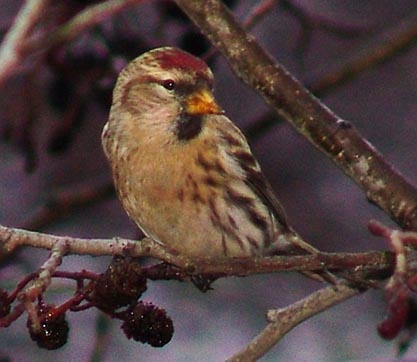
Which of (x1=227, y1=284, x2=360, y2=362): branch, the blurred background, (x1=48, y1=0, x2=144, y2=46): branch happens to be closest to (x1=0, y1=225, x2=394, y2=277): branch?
(x1=227, y1=284, x2=360, y2=362): branch

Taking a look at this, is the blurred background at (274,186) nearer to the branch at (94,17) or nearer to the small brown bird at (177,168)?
the small brown bird at (177,168)

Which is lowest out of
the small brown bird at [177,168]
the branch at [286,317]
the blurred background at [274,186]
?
the blurred background at [274,186]

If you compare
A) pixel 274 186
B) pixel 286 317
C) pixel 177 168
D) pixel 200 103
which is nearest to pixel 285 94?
pixel 200 103

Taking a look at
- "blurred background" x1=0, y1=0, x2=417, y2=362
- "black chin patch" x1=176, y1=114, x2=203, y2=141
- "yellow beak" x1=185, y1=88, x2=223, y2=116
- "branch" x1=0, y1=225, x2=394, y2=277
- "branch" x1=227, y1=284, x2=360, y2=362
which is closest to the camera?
"branch" x1=0, y1=225, x2=394, y2=277

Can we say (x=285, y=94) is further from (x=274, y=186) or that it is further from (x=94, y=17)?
(x=274, y=186)

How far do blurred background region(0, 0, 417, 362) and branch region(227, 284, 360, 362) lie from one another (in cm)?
100

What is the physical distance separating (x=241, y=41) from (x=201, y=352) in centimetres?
138

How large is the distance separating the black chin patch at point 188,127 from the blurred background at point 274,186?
61 cm

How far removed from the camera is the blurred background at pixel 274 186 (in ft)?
10.6

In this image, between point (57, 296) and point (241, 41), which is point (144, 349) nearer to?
point (57, 296)

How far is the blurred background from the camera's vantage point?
3236mm

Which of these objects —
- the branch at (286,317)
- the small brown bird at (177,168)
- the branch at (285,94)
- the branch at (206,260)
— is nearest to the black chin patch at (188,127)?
the small brown bird at (177,168)

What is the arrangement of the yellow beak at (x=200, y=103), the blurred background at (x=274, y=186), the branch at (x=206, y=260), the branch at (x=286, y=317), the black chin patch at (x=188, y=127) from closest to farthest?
the branch at (x=206, y=260) < the branch at (x=286, y=317) < the yellow beak at (x=200, y=103) < the black chin patch at (x=188, y=127) < the blurred background at (x=274, y=186)

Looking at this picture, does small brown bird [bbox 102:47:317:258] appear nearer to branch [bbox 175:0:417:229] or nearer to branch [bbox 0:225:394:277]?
branch [bbox 175:0:417:229]
